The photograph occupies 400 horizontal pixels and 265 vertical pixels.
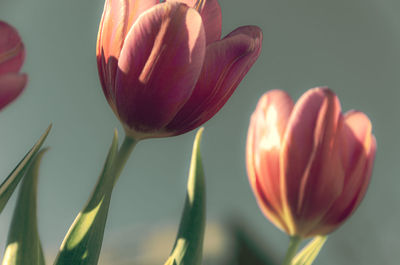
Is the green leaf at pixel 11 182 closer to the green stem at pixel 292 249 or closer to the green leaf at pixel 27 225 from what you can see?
the green leaf at pixel 27 225

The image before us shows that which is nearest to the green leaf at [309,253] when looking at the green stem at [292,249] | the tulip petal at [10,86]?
the green stem at [292,249]

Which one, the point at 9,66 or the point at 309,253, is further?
the point at 309,253

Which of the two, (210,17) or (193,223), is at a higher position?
(210,17)

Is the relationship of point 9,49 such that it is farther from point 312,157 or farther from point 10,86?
point 312,157

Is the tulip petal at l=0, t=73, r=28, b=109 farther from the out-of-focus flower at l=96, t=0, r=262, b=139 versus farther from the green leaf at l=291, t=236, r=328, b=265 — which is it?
the green leaf at l=291, t=236, r=328, b=265

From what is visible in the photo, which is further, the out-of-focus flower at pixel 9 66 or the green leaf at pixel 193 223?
the green leaf at pixel 193 223

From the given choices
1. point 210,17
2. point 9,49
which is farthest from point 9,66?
point 210,17

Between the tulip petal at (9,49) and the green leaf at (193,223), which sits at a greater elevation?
the tulip petal at (9,49)
